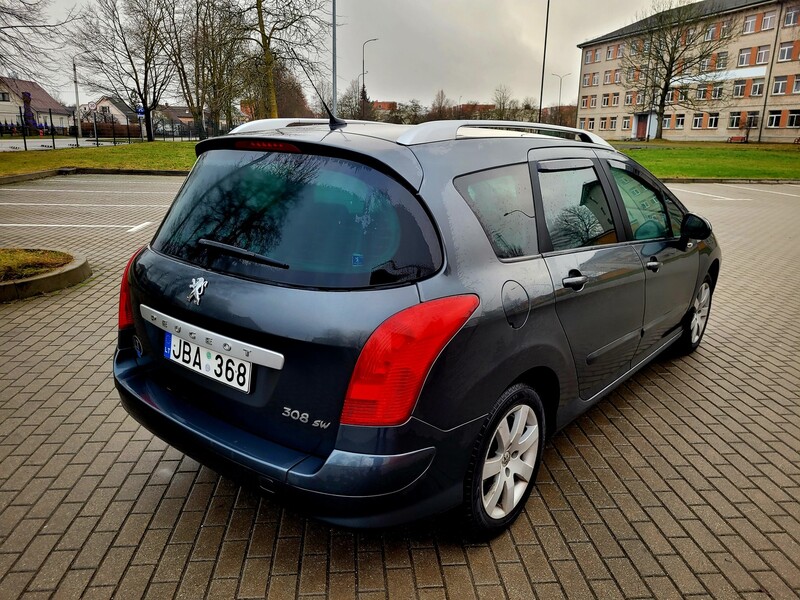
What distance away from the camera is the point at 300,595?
2246 millimetres

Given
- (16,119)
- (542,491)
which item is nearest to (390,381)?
(542,491)

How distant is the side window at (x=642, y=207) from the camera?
3549mm

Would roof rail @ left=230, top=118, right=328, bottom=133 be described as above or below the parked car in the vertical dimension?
above

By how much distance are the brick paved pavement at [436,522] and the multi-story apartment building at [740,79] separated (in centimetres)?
5444

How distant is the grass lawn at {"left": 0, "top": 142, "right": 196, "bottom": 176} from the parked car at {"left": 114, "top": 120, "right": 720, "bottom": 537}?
734 inches

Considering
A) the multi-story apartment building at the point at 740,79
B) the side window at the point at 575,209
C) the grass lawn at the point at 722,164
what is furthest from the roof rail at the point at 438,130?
the multi-story apartment building at the point at 740,79

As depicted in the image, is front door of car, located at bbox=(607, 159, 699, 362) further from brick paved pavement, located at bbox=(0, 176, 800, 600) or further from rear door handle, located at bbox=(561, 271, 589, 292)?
rear door handle, located at bbox=(561, 271, 589, 292)

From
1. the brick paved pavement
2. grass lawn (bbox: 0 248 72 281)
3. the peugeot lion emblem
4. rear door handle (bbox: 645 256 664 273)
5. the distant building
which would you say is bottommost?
the brick paved pavement

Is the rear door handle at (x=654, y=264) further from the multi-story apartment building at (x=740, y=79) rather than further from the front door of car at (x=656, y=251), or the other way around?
the multi-story apartment building at (x=740, y=79)

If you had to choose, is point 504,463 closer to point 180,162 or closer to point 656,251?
point 656,251

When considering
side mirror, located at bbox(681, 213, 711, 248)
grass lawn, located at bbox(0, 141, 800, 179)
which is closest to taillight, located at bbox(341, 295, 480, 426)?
side mirror, located at bbox(681, 213, 711, 248)

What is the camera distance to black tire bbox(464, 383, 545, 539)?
2355 mm

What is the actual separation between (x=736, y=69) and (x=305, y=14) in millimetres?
55038

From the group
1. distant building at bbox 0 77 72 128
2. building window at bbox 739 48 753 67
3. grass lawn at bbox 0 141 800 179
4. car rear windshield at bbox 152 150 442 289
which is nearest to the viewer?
car rear windshield at bbox 152 150 442 289
